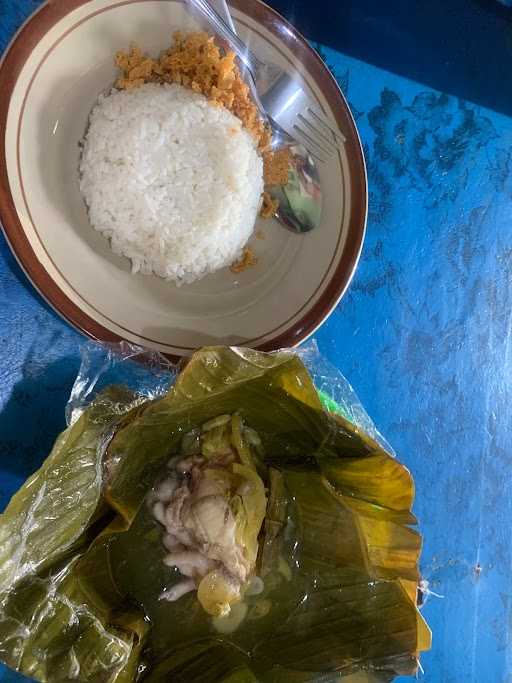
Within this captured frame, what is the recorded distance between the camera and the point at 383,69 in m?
1.70

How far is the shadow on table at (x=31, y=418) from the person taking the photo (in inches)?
49.7

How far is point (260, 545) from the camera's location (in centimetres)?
114

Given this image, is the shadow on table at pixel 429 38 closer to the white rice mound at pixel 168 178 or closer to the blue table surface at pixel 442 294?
the blue table surface at pixel 442 294

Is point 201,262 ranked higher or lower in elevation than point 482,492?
higher

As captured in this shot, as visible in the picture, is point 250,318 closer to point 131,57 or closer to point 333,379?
point 333,379

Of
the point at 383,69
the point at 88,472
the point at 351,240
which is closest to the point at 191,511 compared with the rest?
the point at 88,472

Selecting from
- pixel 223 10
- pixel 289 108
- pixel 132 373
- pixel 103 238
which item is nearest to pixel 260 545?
pixel 132 373

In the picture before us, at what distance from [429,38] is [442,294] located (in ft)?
2.21

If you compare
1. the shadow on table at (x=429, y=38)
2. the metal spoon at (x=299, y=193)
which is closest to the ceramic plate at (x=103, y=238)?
the metal spoon at (x=299, y=193)

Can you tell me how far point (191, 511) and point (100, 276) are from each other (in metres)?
0.50

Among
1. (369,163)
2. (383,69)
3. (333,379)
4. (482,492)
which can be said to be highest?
(383,69)

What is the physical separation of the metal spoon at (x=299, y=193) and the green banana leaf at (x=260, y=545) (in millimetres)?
448

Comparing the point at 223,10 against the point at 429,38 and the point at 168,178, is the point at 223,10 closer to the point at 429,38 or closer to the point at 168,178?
the point at 168,178

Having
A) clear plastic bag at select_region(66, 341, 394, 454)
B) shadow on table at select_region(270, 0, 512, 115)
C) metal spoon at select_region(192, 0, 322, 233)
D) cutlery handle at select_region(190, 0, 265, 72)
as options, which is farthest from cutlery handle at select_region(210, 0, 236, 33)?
clear plastic bag at select_region(66, 341, 394, 454)
